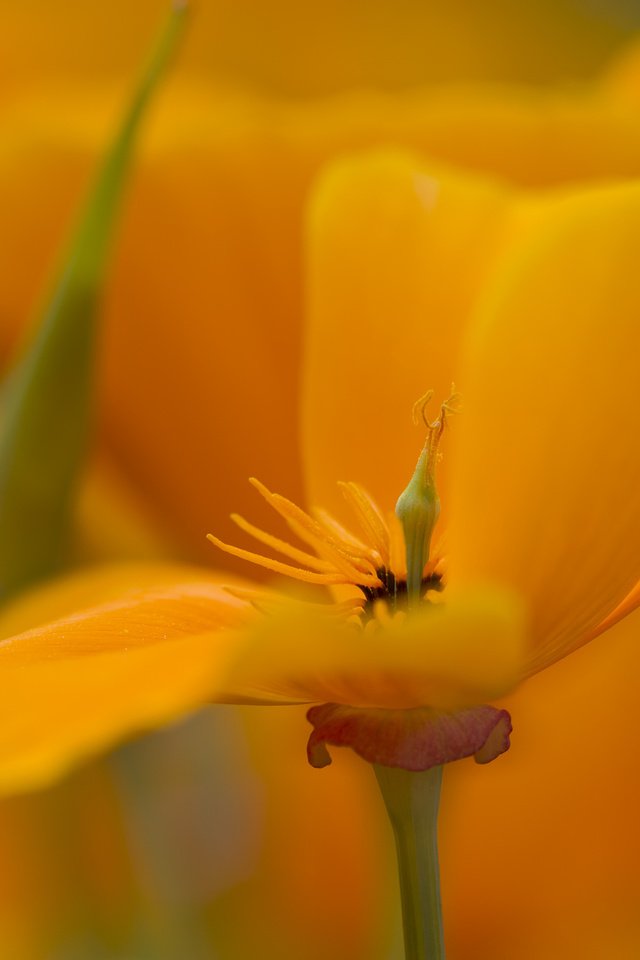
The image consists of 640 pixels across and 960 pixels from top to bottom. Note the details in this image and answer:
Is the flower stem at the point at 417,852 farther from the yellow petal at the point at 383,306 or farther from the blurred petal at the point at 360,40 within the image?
the blurred petal at the point at 360,40

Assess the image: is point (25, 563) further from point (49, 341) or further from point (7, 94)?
point (7, 94)

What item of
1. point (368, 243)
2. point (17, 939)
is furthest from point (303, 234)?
point (17, 939)

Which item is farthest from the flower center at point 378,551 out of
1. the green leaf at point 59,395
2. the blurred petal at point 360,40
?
the blurred petal at point 360,40

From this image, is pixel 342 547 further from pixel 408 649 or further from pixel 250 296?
pixel 250 296

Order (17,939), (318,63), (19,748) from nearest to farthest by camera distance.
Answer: (19,748) → (17,939) → (318,63)

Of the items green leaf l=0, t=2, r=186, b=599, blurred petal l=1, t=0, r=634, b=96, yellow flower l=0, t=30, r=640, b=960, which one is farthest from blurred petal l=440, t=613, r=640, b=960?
blurred petal l=1, t=0, r=634, b=96

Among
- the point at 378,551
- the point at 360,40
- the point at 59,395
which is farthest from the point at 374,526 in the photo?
the point at 360,40

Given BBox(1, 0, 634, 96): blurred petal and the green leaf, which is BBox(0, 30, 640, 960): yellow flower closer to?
the green leaf
